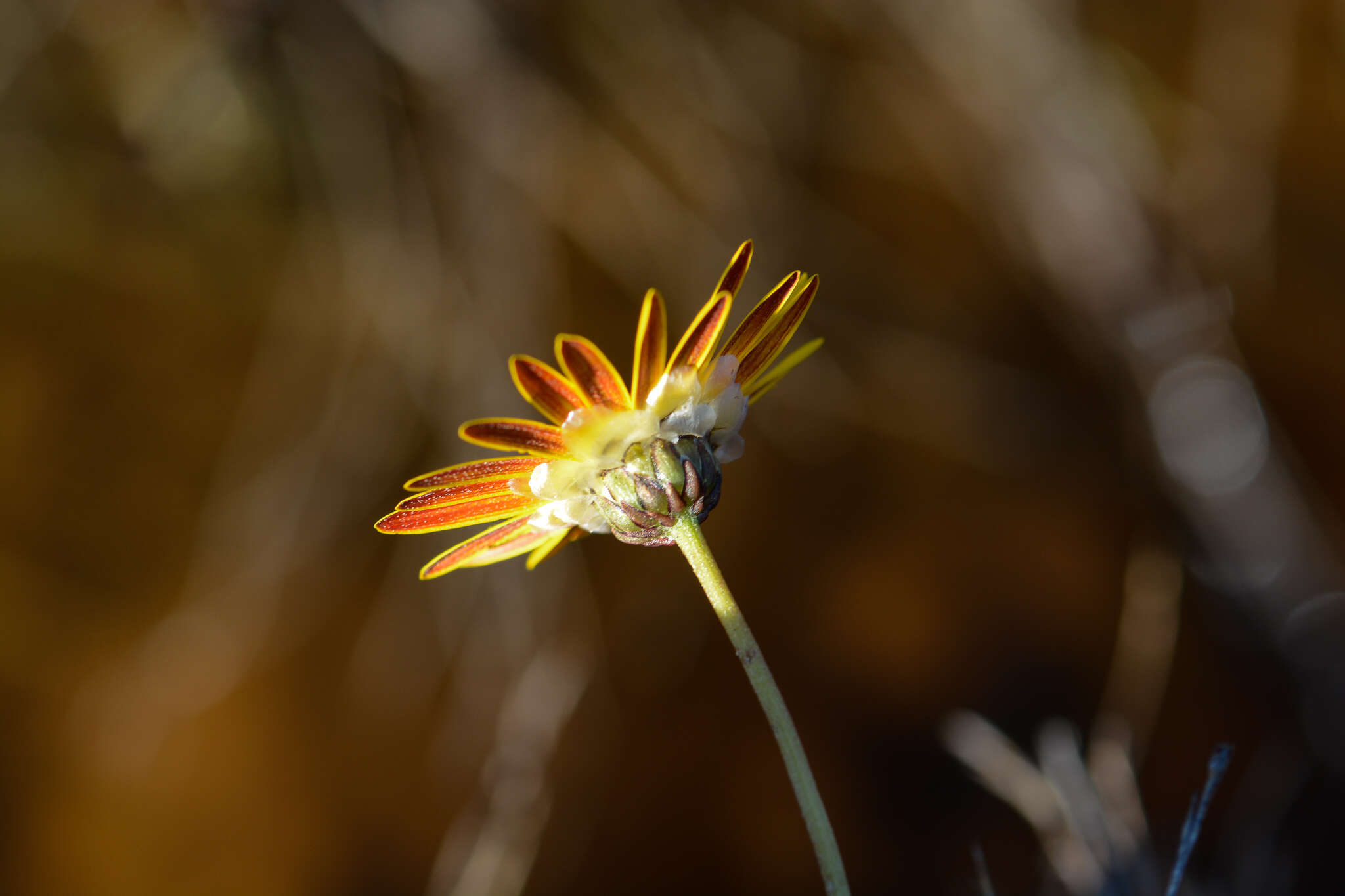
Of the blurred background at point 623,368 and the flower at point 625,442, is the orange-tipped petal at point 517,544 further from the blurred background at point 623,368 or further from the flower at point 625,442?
the blurred background at point 623,368

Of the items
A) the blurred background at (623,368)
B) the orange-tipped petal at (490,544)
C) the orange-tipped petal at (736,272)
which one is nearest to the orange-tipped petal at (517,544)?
the orange-tipped petal at (490,544)

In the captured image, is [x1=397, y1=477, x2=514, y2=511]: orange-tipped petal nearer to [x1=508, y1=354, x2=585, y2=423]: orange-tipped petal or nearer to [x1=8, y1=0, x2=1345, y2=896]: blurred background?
[x1=508, y1=354, x2=585, y2=423]: orange-tipped petal

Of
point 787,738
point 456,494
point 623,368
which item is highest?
point 623,368

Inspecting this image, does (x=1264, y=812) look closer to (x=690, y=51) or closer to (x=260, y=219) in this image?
(x=690, y=51)

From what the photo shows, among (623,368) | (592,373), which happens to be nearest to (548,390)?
(592,373)

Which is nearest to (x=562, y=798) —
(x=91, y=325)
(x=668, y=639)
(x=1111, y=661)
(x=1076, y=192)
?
(x=668, y=639)

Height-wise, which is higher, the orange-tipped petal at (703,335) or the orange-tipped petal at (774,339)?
the orange-tipped petal at (774,339)

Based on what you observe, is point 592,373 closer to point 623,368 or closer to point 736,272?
point 736,272
